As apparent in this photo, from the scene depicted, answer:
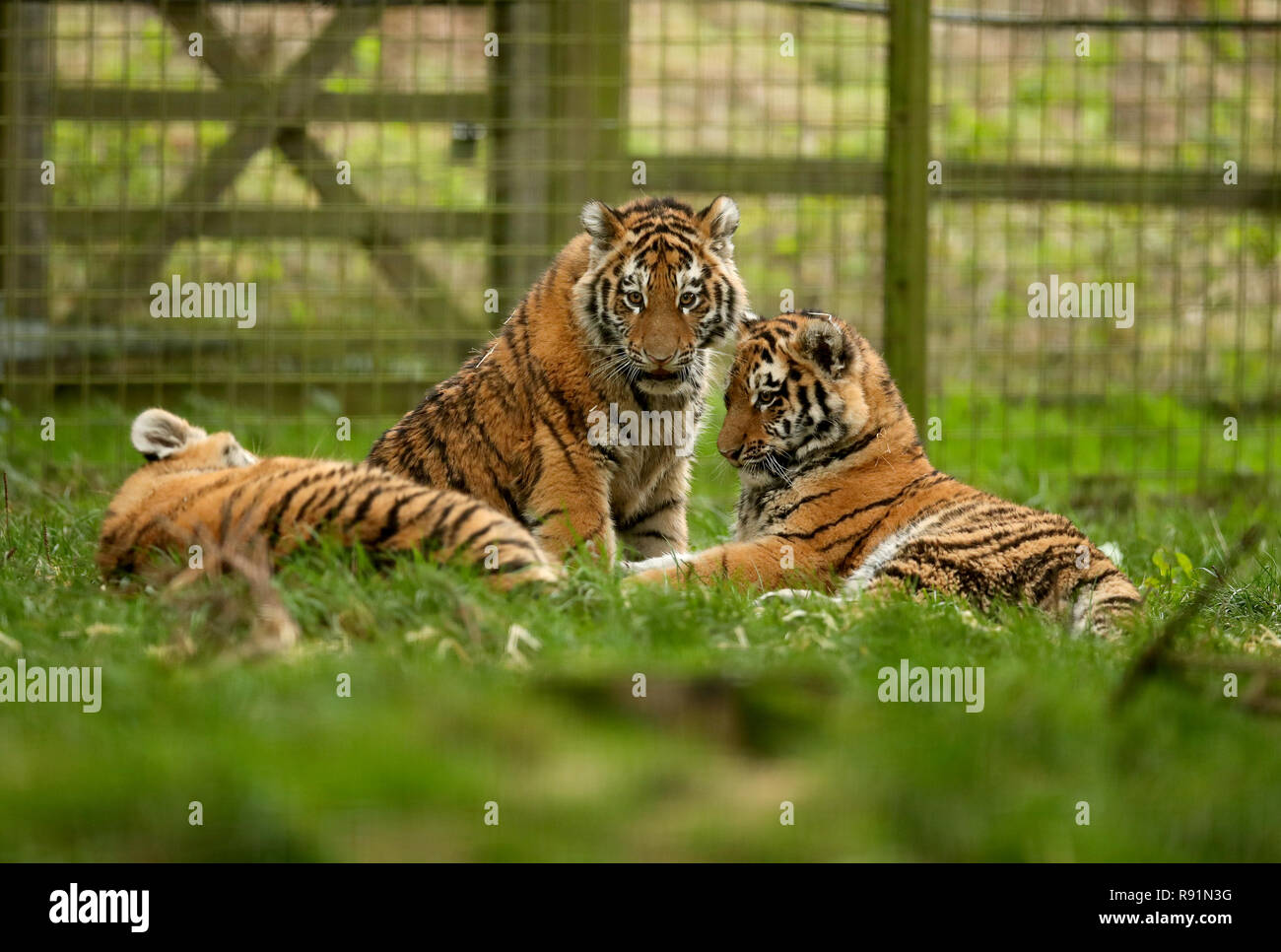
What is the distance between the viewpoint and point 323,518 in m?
3.70

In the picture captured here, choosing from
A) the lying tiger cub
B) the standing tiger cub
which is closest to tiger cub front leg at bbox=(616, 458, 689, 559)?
the standing tiger cub

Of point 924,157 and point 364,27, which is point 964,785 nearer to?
point 924,157

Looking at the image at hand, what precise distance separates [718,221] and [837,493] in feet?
3.38

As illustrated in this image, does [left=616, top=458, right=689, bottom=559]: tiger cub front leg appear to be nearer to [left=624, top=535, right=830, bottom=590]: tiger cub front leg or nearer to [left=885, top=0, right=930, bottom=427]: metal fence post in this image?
[left=624, top=535, right=830, bottom=590]: tiger cub front leg

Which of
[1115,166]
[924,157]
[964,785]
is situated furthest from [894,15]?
[964,785]

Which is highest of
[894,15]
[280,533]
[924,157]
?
[894,15]

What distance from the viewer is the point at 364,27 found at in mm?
6762

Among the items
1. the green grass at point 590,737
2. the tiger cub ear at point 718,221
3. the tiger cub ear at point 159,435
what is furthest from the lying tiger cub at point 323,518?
the tiger cub ear at point 718,221

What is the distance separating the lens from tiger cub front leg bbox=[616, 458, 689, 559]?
499cm

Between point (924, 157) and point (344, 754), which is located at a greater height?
point (924, 157)

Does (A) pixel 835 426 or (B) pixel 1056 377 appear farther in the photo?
(B) pixel 1056 377

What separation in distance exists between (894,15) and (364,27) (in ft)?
8.10

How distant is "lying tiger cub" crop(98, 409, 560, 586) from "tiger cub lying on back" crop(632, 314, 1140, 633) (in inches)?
28.4

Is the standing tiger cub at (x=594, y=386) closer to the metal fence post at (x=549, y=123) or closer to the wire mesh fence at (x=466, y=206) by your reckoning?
the wire mesh fence at (x=466, y=206)
